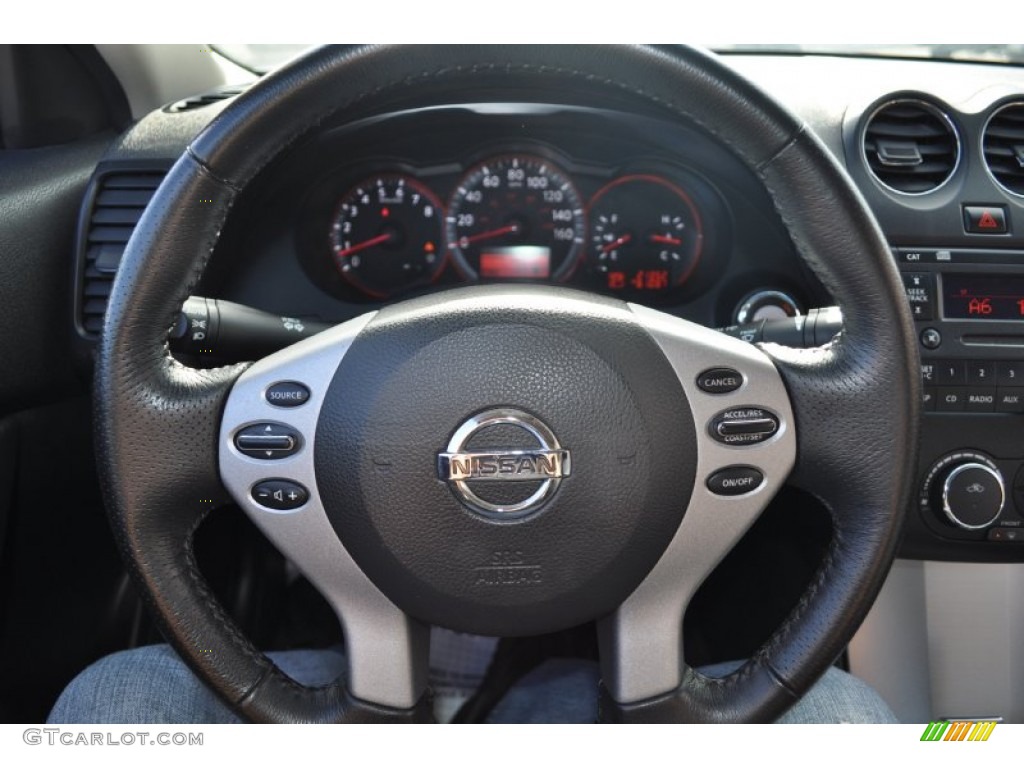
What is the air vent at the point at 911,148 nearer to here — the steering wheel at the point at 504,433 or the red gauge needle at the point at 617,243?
the red gauge needle at the point at 617,243

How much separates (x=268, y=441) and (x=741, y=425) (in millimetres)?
390

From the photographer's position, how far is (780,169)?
79 cm

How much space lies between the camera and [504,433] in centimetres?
78

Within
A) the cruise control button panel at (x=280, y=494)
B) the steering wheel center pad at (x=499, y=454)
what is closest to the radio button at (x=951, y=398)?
the steering wheel center pad at (x=499, y=454)

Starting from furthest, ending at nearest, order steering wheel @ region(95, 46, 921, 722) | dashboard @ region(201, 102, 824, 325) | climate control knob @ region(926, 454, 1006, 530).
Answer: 1. dashboard @ region(201, 102, 824, 325)
2. climate control knob @ region(926, 454, 1006, 530)
3. steering wheel @ region(95, 46, 921, 722)

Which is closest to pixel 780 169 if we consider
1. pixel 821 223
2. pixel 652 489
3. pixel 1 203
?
pixel 821 223

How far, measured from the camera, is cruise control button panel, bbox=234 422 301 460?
0.81 m

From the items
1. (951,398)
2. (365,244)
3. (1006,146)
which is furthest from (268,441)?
(1006,146)

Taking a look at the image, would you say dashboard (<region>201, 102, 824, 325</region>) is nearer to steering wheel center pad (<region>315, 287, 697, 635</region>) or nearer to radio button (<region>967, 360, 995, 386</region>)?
radio button (<region>967, 360, 995, 386</region>)

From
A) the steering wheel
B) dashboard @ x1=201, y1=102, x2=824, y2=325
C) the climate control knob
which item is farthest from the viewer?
dashboard @ x1=201, y1=102, x2=824, y2=325

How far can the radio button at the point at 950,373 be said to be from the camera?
1.22 m
